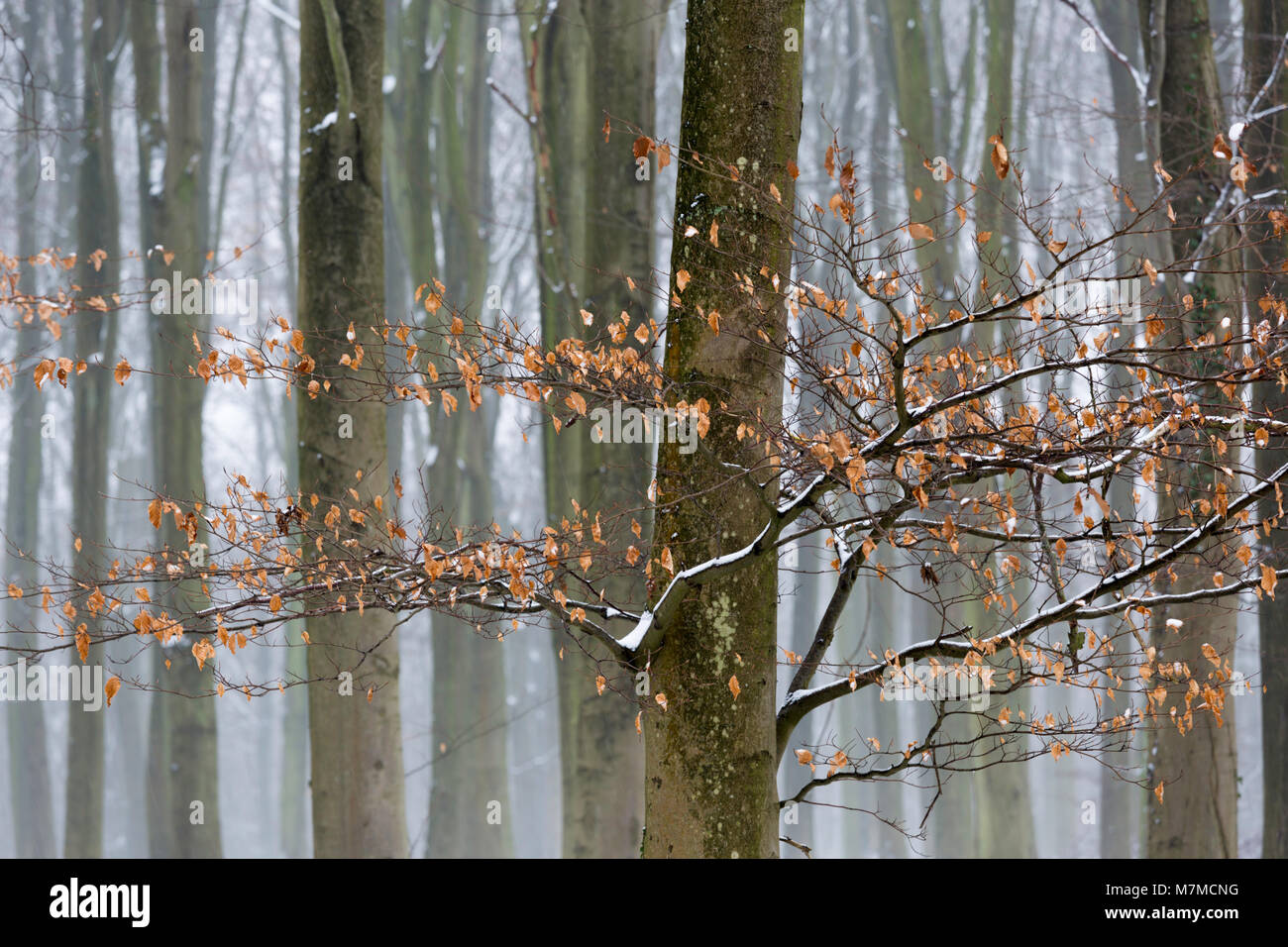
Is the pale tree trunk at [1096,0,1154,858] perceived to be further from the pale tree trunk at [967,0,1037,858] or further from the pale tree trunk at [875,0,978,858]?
the pale tree trunk at [875,0,978,858]

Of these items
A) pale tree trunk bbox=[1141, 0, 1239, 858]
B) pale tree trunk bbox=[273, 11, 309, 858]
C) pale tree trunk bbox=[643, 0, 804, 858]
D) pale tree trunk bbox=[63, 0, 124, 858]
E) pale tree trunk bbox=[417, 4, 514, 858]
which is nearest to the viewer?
pale tree trunk bbox=[643, 0, 804, 858]

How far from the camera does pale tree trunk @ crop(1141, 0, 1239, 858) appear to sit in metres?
7.55

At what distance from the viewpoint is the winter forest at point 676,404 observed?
13.1 feet

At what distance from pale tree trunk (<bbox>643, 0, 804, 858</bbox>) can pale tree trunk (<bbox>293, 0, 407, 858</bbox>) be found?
9.83 feet

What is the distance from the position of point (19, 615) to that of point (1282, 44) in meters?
20.1

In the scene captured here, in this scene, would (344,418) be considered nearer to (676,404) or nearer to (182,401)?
(676,404)

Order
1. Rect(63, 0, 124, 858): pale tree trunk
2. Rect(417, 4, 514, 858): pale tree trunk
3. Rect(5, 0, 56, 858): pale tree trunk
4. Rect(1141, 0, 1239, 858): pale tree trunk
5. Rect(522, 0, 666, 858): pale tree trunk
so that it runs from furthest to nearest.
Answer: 1. Rect(5, 0, 56, 858): pale tree trunk
2. Rect(417, 4, 514, 858): pale tree trunk
3. Rect(63, 0, 124, 858): pale tree trunk
4. Rect(522, 0, 666, 858): pale tree trunk
5. Rect(1141, 0, 1239, 858): pale tree trunk

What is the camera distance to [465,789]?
541 inches

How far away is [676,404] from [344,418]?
326cm

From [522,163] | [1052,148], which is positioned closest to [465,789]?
[522,163]

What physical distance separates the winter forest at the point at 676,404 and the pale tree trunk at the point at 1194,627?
4cm

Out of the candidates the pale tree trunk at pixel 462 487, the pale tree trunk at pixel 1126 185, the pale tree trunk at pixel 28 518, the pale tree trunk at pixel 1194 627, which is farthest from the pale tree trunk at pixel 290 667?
the pale tree trunk at pixel 1194 627

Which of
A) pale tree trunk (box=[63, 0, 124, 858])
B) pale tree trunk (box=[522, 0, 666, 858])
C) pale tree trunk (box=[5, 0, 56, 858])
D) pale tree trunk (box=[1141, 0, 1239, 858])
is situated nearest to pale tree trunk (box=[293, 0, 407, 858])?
pale tree trunk (box=[522, 0, 666, 858])
